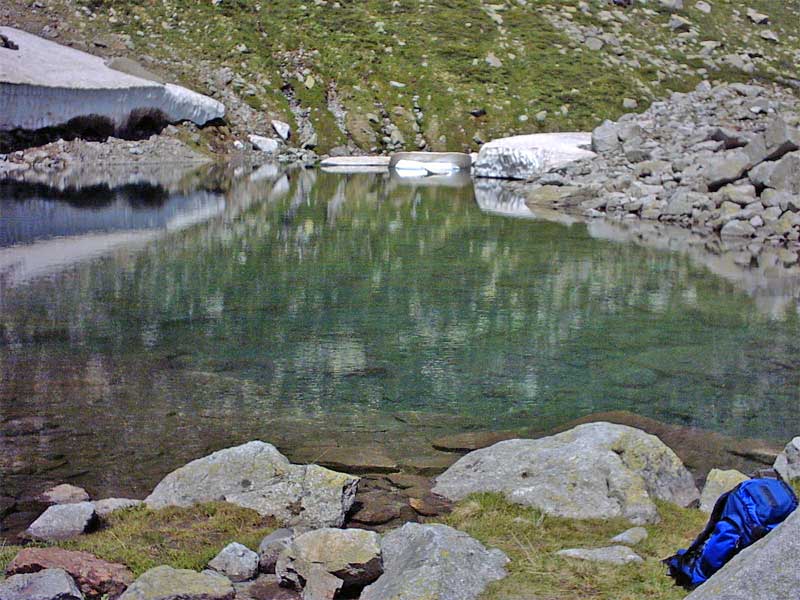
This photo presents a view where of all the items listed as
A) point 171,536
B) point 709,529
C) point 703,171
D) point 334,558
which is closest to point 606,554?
point 709,529

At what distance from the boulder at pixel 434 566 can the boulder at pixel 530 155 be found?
42588 millimetres

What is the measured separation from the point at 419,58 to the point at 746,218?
50.6 metres

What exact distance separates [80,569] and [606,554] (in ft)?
12.6

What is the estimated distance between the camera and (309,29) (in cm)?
7969

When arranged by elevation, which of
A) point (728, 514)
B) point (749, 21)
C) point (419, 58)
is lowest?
point (728, 514)

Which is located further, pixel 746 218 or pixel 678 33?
pixel 678 33

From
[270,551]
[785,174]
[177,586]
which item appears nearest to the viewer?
[177,586]

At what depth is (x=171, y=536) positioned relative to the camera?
807 centimetres

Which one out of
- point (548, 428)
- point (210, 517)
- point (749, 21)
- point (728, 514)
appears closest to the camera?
point (728, 514)

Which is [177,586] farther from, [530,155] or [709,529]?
[530,155]

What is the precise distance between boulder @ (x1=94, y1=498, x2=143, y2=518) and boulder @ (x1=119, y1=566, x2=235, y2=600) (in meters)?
2.04

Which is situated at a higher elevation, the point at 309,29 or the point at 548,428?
the point at 309,29

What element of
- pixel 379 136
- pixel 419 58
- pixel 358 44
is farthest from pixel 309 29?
pixel 379 136

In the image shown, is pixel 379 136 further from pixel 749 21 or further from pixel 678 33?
pixel 749 21
